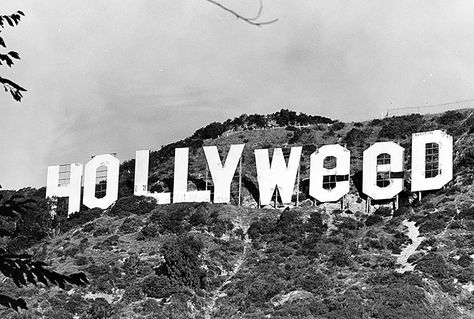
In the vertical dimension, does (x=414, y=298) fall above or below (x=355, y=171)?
below

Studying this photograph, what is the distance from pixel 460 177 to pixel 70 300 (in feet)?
122

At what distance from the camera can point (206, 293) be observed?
270 feet

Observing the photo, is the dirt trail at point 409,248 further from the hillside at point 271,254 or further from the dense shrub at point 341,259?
the dense shrub at point 341,259

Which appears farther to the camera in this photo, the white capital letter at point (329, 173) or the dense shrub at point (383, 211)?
the white capital letter at point (329, 173)

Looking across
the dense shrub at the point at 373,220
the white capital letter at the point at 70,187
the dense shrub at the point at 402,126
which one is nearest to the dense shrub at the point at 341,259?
the dense shrub at the point at 373,220

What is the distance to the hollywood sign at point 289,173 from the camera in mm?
91625

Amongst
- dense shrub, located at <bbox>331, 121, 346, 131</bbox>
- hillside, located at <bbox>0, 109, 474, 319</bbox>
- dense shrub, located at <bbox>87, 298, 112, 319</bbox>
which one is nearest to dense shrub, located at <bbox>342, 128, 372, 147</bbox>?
hillside, located at <bbox>0, 109, 474, 319</bbox>

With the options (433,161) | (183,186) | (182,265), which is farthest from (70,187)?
(433,161)

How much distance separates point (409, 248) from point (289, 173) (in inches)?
599

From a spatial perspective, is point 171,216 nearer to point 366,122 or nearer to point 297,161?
point 297,161

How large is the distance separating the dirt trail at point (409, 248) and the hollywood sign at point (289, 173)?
440 centimetres

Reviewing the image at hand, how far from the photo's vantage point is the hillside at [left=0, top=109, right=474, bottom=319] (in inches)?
2972

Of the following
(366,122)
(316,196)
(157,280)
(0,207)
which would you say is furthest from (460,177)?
(0,207)

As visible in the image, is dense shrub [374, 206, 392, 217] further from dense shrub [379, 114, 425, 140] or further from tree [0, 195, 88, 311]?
tree [0, 195, 88, 311]
